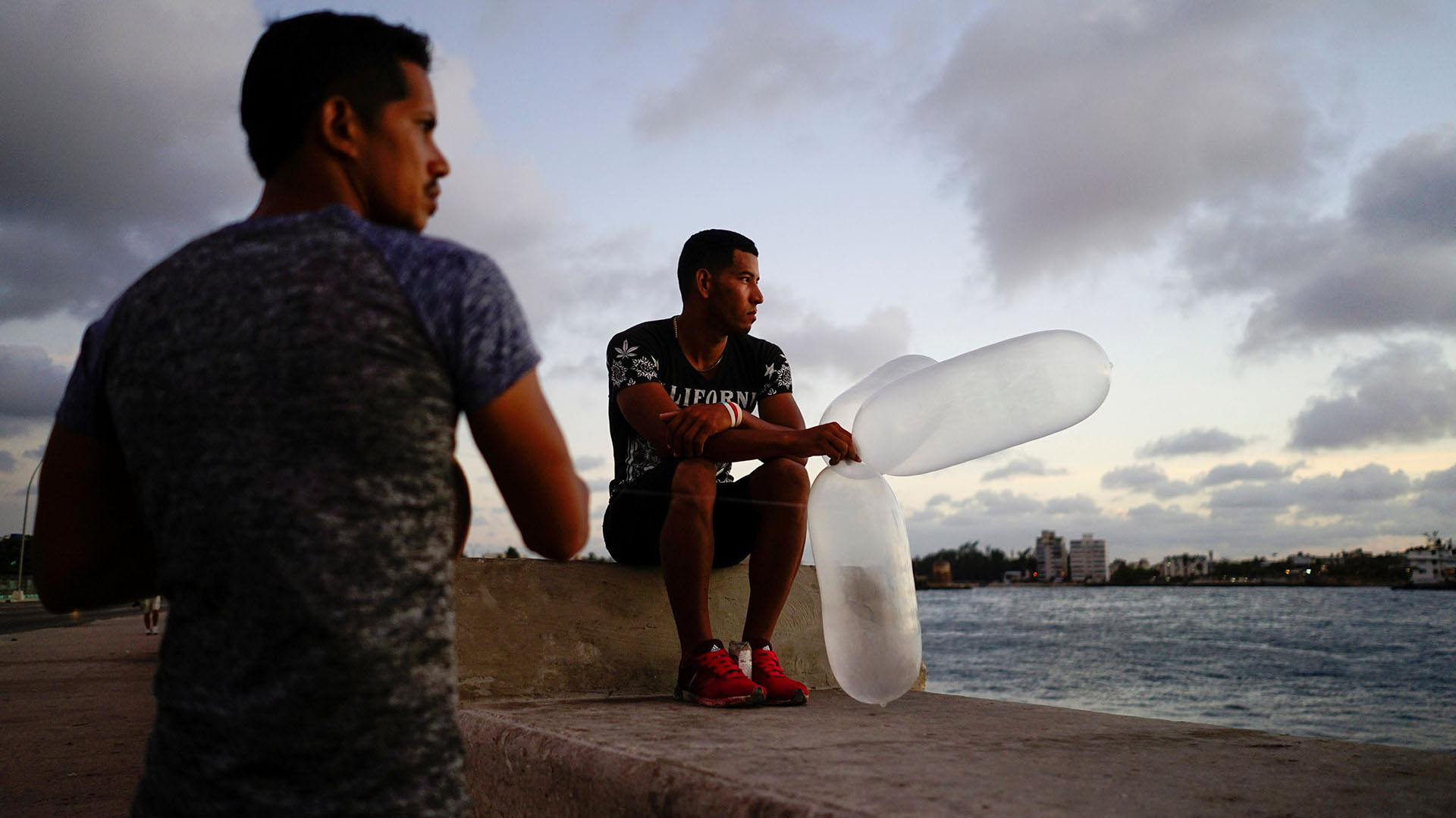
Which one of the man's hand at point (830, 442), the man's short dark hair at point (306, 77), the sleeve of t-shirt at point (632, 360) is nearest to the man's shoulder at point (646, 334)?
the sleeve of t-shirt at point (632, 360)

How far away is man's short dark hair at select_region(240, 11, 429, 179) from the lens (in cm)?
115

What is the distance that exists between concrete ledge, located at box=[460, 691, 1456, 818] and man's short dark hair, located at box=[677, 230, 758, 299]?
59.0 inches

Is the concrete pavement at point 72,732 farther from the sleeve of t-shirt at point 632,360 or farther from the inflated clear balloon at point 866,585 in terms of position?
the inflated clear balloon at point 866,585

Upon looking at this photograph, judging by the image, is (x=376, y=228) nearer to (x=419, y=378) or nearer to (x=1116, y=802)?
(x=419, y=378)

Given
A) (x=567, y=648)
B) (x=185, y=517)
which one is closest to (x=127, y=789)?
(x=567, y=648)

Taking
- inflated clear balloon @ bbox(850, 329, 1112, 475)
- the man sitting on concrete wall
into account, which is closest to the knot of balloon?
inflated clear balloon @ bbox(850, 329, 1112, 475)

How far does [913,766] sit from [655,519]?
147 cm

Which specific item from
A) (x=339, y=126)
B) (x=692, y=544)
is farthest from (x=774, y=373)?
(x=339, y=126)

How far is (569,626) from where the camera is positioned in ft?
10.5

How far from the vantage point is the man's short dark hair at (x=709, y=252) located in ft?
11.0

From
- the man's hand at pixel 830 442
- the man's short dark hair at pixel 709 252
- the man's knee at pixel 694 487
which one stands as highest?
the man's short dark hair at pixel 709 252

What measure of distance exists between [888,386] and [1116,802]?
1479 mm

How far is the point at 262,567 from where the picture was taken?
3.06 feet

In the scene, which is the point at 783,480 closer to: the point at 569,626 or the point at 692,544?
the point at 692,544
